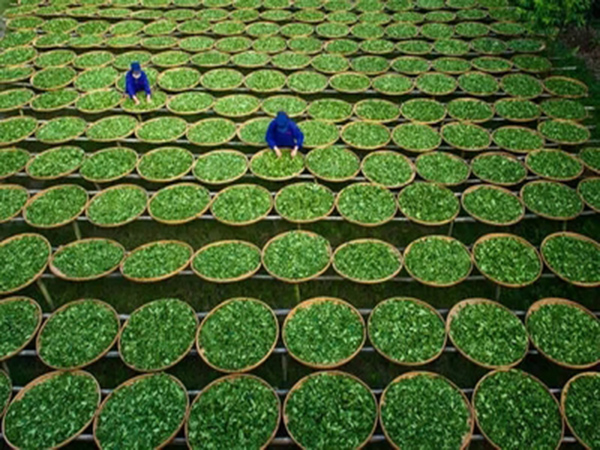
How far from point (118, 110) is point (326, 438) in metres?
9.51

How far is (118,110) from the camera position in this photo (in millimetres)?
11281

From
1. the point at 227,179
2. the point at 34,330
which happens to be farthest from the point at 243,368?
the point at 227,179

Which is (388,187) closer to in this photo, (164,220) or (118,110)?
(164,220)

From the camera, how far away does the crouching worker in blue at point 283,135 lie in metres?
9.23

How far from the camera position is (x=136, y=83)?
11312mm

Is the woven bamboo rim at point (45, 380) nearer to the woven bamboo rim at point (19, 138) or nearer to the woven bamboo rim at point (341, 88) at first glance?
the woven bamboo rim at point (19, 138)

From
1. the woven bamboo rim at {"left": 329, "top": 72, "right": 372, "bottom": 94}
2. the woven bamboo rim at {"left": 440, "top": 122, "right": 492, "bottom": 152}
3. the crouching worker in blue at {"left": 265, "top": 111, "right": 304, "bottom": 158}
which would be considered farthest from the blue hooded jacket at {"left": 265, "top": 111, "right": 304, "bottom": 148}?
the woven bamboo rim at {"left": 440, "top": 122, "right": 492, "bottom": 152}

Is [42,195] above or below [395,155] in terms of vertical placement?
above

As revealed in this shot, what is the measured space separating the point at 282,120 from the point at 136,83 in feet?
15.4

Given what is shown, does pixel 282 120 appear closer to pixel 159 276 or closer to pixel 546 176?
pixel 159 276

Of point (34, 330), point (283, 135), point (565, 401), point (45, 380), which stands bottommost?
point (565, 401)

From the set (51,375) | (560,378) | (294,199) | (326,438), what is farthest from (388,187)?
(51,375)

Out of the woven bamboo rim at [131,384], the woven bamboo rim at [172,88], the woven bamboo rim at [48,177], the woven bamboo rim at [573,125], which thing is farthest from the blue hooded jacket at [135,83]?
the woven bamboo rim at [573,125]

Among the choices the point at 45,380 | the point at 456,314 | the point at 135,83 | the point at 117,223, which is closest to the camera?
the point at 45,380
